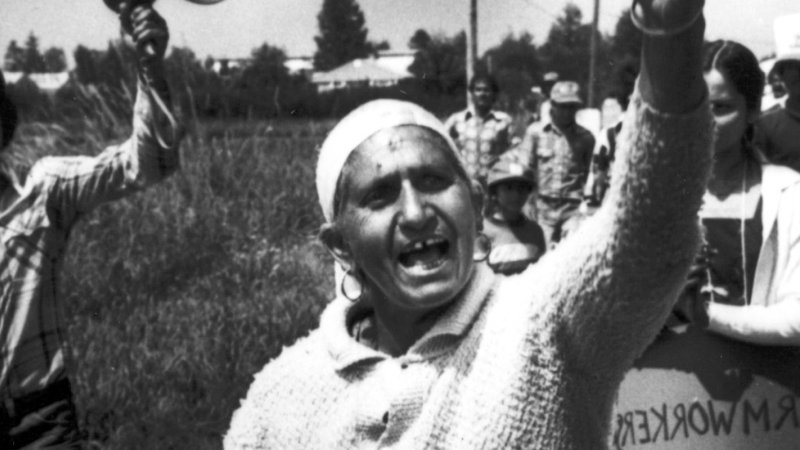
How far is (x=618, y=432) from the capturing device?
11.6 ft

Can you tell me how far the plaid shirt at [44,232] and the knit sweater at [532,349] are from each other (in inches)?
53.6

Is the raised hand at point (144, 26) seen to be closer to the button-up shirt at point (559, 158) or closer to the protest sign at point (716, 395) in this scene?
the protest sign at point (716, 395)

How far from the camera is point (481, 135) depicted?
7500 mm

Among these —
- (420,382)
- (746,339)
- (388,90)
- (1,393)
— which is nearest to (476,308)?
(420,382)

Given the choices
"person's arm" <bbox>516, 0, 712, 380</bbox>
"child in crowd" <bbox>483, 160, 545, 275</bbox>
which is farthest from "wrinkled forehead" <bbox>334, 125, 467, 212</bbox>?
"child in crowd" <bbox>483, 160, 545, 275</bbox>

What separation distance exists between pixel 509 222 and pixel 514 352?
3.84m

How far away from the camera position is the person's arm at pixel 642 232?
148cm

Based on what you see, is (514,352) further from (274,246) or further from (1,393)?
(274,246)

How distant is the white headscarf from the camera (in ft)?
6.77

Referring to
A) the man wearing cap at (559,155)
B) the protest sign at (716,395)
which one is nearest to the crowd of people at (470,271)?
the protest sign at (716,395)

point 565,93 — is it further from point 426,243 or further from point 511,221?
point 426,243

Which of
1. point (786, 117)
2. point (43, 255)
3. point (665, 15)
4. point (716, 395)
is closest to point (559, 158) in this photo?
point (786, 117)

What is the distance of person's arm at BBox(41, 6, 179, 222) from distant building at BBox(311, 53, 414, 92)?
606cm

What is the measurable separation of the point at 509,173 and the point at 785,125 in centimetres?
173
